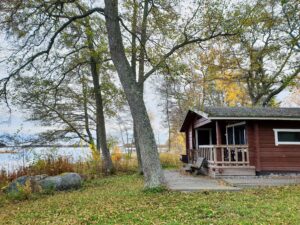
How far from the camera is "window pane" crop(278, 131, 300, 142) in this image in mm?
13438

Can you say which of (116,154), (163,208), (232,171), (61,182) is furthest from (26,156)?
(232,171)

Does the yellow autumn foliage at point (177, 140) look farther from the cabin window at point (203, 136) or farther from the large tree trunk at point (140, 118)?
the large tree trunk at point (140, 118)

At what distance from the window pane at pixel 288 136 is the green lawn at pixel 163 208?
13.7ft

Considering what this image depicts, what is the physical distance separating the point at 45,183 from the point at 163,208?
216 inches

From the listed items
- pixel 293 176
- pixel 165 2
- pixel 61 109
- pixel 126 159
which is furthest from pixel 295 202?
pixel 61 109

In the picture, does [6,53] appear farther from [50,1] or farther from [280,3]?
[280,3]

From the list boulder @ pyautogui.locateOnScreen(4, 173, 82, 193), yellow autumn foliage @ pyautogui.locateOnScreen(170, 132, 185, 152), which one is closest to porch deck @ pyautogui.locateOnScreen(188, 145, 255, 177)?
boulder @ pyautogui.locateOnScreen(4, 173, 82, 193)

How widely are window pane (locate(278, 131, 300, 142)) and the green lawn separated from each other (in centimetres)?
418

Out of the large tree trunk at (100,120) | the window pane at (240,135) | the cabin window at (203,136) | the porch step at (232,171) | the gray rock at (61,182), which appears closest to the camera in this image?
the gray rock at (61,182)

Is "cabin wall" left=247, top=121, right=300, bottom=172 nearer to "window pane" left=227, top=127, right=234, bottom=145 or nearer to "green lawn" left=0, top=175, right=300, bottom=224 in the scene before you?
"window pane" left=227, top=127, right=234, bottom=145

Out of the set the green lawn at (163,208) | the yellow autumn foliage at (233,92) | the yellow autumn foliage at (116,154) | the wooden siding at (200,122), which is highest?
the yellow autumn foliage at (233,92)

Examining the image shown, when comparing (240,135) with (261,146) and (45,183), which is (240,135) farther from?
(45,183)

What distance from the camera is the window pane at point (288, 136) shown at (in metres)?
13.4

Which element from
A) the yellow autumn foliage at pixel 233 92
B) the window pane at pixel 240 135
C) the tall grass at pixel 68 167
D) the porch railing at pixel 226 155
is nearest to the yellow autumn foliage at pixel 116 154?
the tall grass at pixel 68 167
